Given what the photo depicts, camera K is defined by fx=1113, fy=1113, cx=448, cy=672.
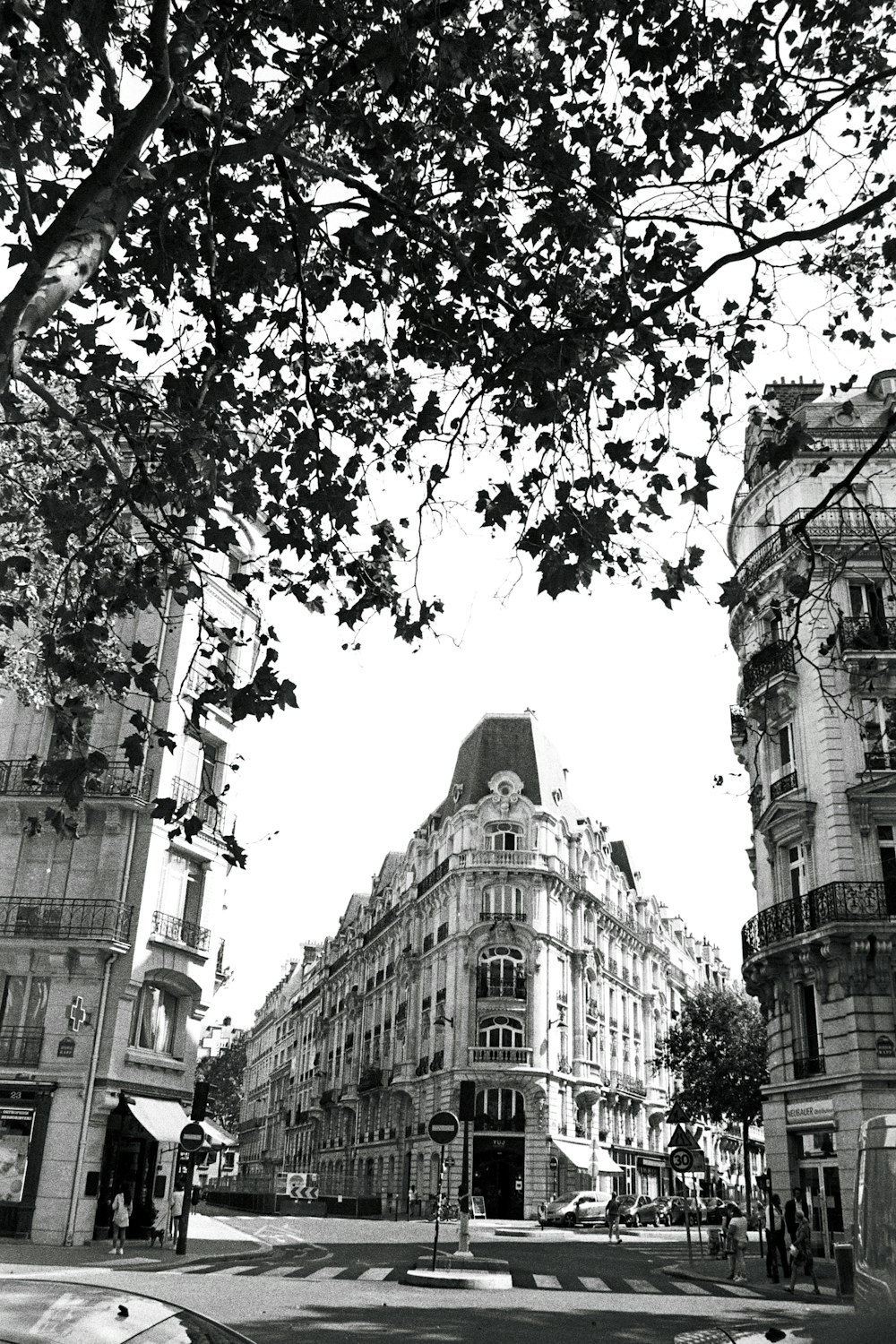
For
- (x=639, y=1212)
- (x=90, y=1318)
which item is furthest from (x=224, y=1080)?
(x=90, y=1318)

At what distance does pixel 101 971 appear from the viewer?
85.5 ft

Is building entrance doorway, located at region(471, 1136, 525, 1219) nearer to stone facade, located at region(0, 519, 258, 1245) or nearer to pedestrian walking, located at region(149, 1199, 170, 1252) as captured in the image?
stone facade, located at region(0, 519, 258, 1245)

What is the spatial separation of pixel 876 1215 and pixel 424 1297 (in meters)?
8.84

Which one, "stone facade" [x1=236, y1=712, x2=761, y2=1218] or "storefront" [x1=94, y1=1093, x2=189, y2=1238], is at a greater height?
"stone facade" [x1=236, y1=712, x2=761, y2=1218]

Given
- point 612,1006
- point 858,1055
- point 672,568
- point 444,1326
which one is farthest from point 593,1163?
point 672,568

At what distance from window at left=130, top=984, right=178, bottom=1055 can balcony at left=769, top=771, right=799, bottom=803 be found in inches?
664

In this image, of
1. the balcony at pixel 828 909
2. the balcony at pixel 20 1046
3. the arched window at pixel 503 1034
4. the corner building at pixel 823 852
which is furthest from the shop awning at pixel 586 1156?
the balcony at pixel 20 1046

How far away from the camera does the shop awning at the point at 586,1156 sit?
52000 millimetres

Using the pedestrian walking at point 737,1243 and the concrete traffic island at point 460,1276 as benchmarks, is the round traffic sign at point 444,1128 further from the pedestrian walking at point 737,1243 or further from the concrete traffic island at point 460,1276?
the pedestrian walking at point 737,1243

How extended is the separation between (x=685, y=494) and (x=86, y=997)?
21.9 m

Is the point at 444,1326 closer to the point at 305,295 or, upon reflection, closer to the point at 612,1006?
the point at 305,295

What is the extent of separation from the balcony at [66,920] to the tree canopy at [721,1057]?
31779 mm

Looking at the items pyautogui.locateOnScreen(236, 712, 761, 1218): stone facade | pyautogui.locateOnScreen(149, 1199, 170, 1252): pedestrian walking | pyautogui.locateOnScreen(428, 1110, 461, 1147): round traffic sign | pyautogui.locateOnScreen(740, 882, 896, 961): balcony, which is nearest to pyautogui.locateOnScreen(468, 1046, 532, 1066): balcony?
pyautogui.locateOnScreen(236, 712, 761, 1218): stone facade

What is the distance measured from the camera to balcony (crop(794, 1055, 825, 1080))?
27.2m
